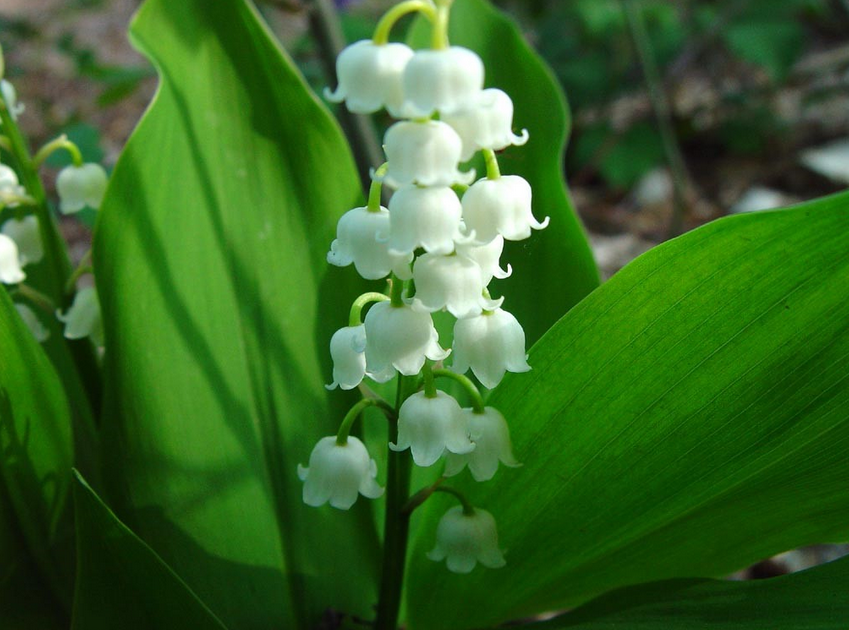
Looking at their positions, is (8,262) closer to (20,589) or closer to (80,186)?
(80,186)

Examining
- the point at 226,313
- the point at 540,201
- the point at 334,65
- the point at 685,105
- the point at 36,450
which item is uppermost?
the point at 685,105

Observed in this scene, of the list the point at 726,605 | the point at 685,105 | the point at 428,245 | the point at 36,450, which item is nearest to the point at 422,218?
the point at 428,245

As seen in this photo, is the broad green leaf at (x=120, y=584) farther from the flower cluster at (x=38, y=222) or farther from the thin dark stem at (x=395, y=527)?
the flower cluster at (x=38, y=222)

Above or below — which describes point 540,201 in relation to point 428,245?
above

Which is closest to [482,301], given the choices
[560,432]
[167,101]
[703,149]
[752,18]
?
[560,432]

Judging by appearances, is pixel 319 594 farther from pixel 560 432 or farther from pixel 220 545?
pixel 560 432

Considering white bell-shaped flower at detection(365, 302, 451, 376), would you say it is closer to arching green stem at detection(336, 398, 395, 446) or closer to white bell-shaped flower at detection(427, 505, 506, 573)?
arching green stem at detection(336, 398, 395, 446)
